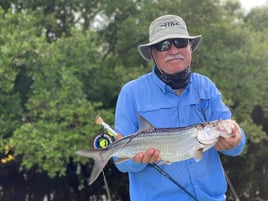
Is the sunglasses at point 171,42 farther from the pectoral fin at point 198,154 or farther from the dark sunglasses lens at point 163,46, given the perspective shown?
the pectoral fin at point 198,154

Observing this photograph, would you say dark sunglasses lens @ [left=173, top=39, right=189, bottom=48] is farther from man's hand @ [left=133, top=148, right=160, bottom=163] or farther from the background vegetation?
the background vegetation

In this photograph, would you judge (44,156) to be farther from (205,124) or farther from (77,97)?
(205,124)

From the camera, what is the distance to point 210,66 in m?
11.6

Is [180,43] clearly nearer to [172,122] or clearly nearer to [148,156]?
[172,122]

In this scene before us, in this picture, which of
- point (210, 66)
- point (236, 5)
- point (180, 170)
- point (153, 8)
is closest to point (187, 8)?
point (153, 8)

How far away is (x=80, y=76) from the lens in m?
11.4

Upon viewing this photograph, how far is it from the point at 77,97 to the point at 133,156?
753cm

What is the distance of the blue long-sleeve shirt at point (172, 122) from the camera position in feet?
9.04

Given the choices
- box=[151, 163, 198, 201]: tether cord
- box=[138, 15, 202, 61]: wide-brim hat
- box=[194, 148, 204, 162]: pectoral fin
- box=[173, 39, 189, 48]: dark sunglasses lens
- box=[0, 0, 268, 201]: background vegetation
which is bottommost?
box=[151, 163, 198, 201]: tether cord

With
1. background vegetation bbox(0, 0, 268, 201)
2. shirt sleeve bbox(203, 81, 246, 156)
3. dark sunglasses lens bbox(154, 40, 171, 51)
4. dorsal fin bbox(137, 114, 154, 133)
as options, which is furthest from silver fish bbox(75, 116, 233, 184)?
background vegetation bbox(0, 0, 268, 201)

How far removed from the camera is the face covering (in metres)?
2.83

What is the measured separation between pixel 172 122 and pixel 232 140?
40cm

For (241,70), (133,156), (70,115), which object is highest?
(241,70)

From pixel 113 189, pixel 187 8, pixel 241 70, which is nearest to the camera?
pixel 241 70
